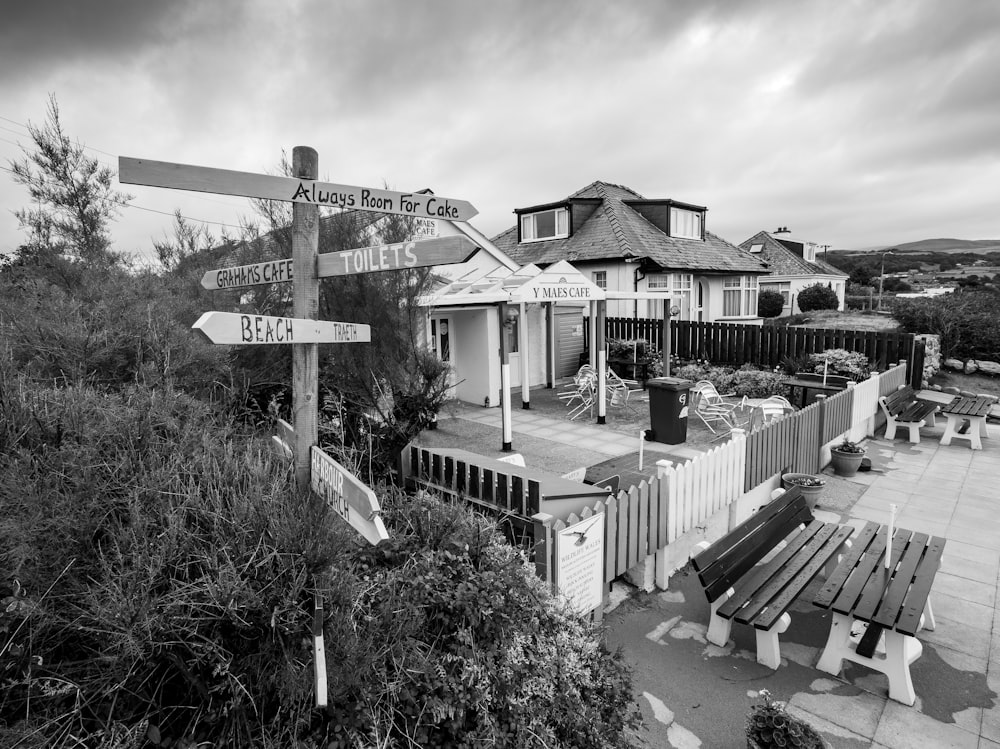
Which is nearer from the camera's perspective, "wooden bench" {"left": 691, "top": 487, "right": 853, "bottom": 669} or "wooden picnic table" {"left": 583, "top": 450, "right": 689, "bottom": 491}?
"wooden bench" {"left": 691, "top": 487, "right": 853, "bottom": 669}

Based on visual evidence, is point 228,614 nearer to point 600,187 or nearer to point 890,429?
point 890,429

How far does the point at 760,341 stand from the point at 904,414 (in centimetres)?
547

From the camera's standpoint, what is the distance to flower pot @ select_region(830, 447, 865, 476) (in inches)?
323

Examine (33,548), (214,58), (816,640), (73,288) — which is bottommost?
(816,640)

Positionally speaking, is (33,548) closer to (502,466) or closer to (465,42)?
(502,466)

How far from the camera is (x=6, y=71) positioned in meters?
5.43

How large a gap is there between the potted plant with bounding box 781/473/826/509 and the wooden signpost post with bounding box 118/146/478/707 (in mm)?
5790

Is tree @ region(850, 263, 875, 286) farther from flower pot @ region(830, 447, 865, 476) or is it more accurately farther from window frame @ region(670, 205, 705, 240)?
flower pot @ region(830, 447, 865, 476)

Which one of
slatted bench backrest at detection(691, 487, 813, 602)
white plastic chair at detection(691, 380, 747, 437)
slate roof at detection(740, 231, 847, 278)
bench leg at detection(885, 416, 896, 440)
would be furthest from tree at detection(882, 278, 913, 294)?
slatted bench backrest at detection(691, 487, 813, 602)

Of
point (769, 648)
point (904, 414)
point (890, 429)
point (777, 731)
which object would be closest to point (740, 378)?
point (890, 429)

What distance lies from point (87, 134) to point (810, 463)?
1268 cm

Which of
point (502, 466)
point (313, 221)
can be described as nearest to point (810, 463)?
point (502, 466)

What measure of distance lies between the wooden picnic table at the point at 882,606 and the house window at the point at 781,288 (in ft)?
125

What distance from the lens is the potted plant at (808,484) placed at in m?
6.73
